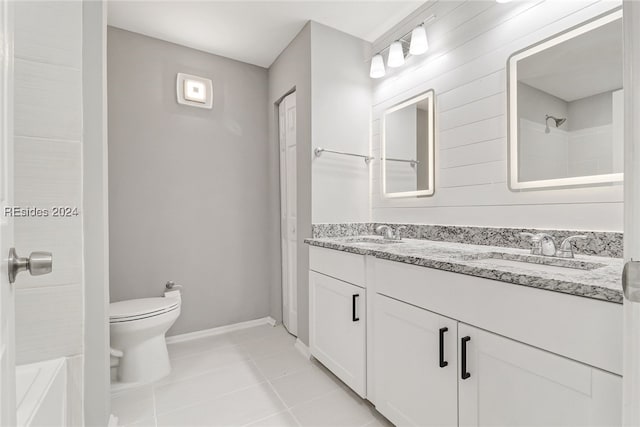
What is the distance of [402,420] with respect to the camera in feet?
4.16

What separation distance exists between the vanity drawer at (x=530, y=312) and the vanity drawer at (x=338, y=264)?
357 millimetres

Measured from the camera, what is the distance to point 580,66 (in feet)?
4.12

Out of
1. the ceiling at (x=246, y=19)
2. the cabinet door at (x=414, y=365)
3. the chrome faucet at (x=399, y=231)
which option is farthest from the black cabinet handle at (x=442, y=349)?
the ceiling at (x=246, y=19)

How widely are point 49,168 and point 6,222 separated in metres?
0.68

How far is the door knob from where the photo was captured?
45 centimetres

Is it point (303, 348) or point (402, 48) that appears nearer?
point (402, 48)

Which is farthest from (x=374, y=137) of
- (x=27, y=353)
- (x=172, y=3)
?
(x=27, y=353)

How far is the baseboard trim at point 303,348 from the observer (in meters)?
2.08

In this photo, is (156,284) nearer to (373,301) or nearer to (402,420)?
(373,301)

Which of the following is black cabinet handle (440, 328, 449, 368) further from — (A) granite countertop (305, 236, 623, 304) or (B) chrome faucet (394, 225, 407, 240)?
(B) chrome faucet (394, 225, 407, 240)

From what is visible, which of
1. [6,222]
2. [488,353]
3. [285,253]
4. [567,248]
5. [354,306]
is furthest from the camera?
[285,253]

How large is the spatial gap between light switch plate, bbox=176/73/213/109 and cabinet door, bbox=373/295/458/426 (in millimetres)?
2083

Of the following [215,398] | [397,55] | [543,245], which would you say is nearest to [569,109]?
[543,245]

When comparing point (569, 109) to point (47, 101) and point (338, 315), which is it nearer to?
point (338, 315)
